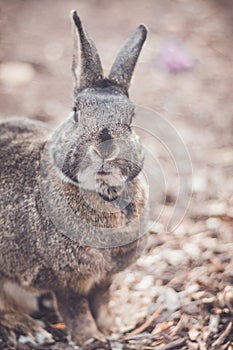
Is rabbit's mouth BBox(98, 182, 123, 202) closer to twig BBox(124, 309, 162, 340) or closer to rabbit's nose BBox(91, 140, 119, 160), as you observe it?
rabbit's nose BBox(91, 140, 119, 160)

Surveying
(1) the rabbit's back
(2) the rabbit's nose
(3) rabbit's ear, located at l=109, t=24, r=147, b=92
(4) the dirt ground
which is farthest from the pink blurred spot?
(2) the rabbit's nose

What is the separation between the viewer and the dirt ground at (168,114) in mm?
3287

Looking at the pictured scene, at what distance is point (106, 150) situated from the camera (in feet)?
8.36

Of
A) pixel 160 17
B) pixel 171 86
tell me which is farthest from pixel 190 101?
pixel 160 17

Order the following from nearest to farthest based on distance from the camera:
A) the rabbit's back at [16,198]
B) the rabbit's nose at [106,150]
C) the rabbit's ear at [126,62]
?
the rabbit's nose at [106,150]
the rabbit's ear at [126,62]
the rabbit's back at [16,198]

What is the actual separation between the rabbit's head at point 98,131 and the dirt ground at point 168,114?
0.84m

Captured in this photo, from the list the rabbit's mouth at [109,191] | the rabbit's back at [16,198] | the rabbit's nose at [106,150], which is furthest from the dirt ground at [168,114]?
the rabbit's nose at [106,150]

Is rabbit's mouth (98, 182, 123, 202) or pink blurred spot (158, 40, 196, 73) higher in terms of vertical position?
pink blurred spot (158, 40, 196, 73)

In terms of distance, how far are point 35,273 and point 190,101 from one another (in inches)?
88.7

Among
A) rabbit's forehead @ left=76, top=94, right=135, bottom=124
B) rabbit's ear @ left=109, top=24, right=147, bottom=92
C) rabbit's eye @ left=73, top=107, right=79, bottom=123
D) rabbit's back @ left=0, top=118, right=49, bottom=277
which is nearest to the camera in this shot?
rabbit's forehead @ left=76, top=94, right=135, bottom=124

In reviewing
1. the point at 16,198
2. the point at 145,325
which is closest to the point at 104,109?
the point at 16,198

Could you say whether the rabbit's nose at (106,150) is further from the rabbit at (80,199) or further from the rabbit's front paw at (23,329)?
the rabbit's front paw at (23,329)

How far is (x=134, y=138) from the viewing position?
2748mm

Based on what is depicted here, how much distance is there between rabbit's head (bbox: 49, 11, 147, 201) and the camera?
8.54 feet
